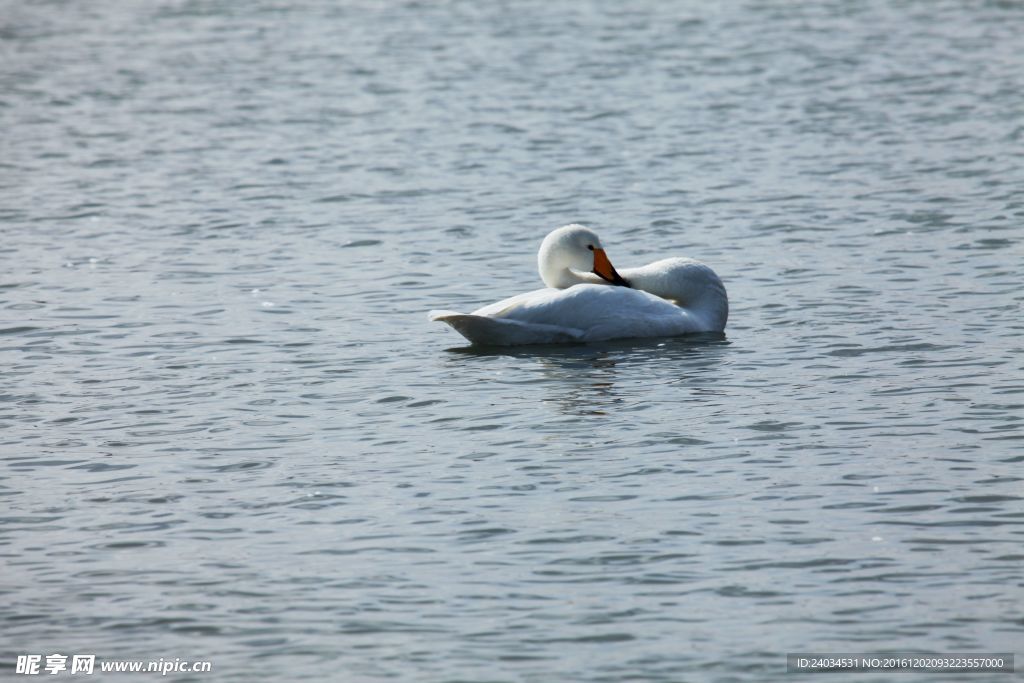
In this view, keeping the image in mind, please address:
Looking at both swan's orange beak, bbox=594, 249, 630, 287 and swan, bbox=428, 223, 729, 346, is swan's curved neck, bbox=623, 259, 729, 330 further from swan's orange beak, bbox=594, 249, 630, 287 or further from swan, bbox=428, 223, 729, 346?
swan's orange beak, bbox=594, 249, 630, 287

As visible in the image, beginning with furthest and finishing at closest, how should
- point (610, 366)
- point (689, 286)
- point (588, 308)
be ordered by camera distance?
1. point (689, 286)
2. point (588, 308)
3. point (610, 366)

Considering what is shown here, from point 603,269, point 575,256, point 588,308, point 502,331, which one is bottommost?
point 502,331

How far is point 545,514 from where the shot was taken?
10656 millimetres

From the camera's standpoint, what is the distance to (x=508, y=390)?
45.4 feet

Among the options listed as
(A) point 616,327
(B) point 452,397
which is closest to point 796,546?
(B) point 452,397

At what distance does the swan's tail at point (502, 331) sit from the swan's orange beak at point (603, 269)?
0.73 metres

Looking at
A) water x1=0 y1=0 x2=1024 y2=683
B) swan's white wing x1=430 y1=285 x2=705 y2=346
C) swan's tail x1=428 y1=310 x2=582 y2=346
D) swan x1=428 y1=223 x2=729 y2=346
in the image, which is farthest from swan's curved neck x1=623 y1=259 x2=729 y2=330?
swan's tail x1=428 y1=310 x2=582 y2=346

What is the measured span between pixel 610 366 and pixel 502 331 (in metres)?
1.17

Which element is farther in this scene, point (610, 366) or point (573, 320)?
point (573, 320)

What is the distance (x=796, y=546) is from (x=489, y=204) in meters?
12.3

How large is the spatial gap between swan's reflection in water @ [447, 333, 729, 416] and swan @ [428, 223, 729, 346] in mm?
114

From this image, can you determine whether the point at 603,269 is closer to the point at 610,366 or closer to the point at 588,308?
the point at 588,308

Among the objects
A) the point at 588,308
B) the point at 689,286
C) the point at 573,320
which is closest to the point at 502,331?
the point at 573,320

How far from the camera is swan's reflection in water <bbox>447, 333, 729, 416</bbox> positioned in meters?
13.4
